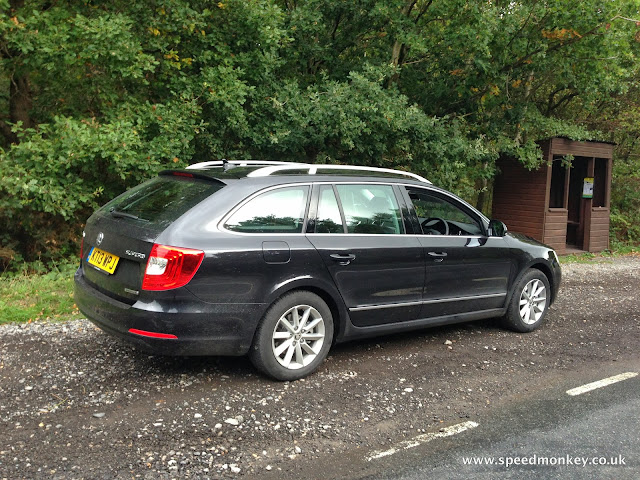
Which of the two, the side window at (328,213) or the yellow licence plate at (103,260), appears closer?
the yellow licence plate at (103,260)

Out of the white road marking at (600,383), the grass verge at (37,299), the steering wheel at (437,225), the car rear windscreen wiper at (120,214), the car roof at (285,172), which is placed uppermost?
the car roof at (285,172)

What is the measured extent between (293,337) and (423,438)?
136 centimetres

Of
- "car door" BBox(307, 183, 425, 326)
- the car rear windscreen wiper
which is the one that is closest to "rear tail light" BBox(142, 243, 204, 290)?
the car rear windscreen wiper

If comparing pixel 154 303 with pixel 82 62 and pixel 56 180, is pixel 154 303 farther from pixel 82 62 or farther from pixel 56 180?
pixel 82 62

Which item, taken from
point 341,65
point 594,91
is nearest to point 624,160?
point 594,91

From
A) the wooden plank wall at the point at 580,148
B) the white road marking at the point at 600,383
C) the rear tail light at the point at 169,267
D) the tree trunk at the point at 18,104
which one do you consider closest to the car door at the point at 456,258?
the white road marking at the point at 600,383

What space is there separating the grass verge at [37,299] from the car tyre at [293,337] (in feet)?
9.76

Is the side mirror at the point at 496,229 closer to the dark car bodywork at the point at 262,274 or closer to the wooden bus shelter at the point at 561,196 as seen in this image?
the dark car bodywork at the point at 262,274

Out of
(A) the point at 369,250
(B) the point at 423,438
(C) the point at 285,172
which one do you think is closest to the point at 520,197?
(A) the point at 369,250

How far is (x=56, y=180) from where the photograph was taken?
9.02 metres

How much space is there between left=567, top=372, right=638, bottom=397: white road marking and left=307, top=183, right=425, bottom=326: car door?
151 centimetres

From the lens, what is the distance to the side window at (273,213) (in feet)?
15.1

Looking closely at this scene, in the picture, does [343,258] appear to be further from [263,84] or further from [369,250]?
[263,84]

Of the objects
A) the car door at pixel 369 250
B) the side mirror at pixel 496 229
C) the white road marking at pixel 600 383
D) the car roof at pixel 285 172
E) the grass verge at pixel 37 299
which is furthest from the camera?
the grass verge at pixel 37 299
